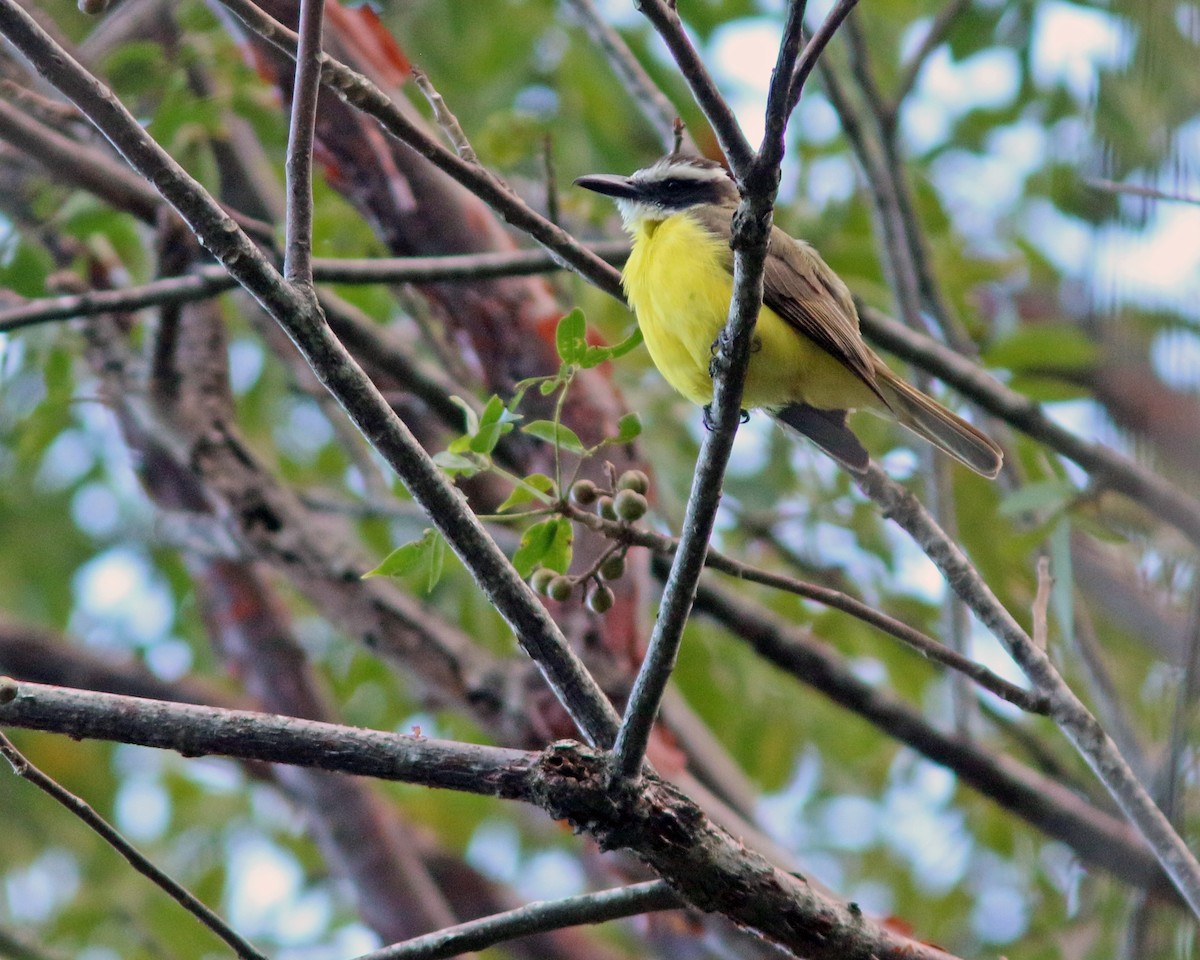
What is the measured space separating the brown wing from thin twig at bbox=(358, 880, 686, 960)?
190 centimetres

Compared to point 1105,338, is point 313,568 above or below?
above

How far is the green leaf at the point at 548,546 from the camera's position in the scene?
9.29 ft

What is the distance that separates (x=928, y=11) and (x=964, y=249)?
1289 mm

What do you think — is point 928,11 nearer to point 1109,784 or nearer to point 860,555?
point 860,555

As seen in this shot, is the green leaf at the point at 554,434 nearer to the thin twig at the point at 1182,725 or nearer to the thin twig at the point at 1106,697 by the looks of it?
the thin twig at the point at 1182,725

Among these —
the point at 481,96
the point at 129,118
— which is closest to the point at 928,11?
the point at 481,96

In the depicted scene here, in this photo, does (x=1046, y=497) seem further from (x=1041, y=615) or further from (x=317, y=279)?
(x=317, y=279)

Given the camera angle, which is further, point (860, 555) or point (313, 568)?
point (860, 555)

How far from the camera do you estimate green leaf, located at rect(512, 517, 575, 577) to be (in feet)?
9.29

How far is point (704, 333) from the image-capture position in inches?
154

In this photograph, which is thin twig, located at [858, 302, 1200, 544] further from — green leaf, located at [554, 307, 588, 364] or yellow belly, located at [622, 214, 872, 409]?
green leaf, located at [554, 307, 588, 364]

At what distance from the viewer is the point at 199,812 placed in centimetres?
803

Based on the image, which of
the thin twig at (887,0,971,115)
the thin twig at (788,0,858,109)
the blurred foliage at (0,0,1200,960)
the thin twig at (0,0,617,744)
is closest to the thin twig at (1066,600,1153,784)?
the blurred foliage at (0,0,1200,960)

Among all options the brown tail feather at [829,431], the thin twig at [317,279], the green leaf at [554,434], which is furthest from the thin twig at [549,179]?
the green leaf at [554,434]
